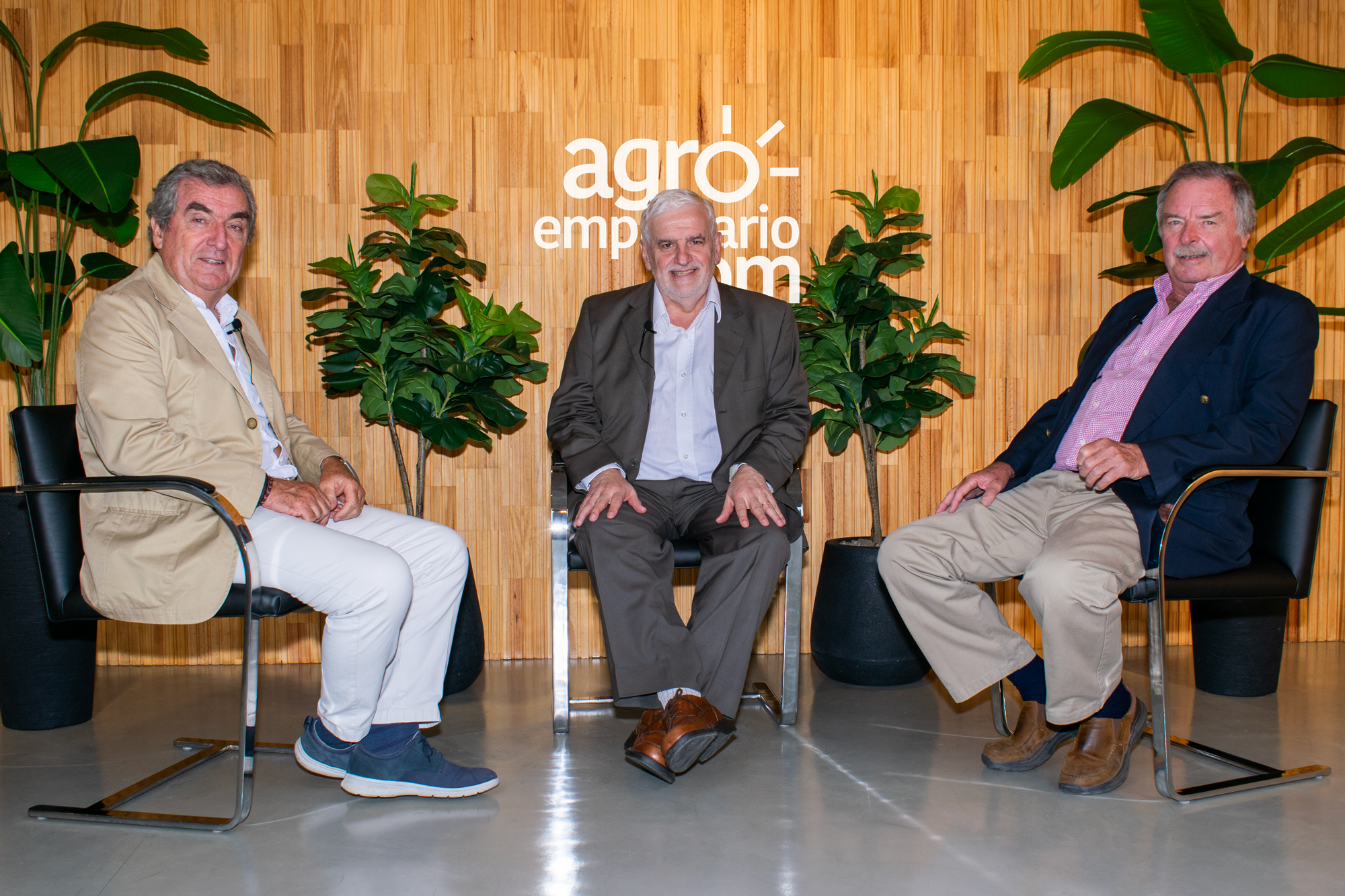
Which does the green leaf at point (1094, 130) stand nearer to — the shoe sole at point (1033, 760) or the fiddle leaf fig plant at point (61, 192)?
the shoe sole at point (1033, 760)

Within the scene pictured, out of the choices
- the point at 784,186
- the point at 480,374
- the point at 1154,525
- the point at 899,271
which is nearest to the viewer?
the point at 1154,525

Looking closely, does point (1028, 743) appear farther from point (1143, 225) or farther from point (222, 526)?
point (222, 526)

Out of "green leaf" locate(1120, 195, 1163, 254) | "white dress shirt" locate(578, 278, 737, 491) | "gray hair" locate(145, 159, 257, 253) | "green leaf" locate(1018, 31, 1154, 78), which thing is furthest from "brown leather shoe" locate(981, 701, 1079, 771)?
"gray hair" locate(145, 159, 257, 253)

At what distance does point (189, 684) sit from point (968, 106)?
3319 mm

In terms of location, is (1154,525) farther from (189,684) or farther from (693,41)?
(189,684)

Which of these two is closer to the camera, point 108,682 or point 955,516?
point 955,516

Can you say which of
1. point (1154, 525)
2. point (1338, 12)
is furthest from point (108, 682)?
point (1338, 12)

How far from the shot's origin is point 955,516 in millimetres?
2553

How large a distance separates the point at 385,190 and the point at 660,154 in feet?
3.18

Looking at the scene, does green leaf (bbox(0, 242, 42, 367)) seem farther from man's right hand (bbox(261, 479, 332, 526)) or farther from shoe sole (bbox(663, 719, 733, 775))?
shoe sole (bbox(663, 719, 733, 775))

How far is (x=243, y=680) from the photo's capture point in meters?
2.03

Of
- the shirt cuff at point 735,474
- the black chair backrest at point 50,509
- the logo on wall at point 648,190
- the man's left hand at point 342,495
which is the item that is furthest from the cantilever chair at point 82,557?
the logo on wall at point 648,190

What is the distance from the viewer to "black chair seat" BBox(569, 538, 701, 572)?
2621 mm

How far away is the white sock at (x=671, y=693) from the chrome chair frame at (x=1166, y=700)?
1017 mm
